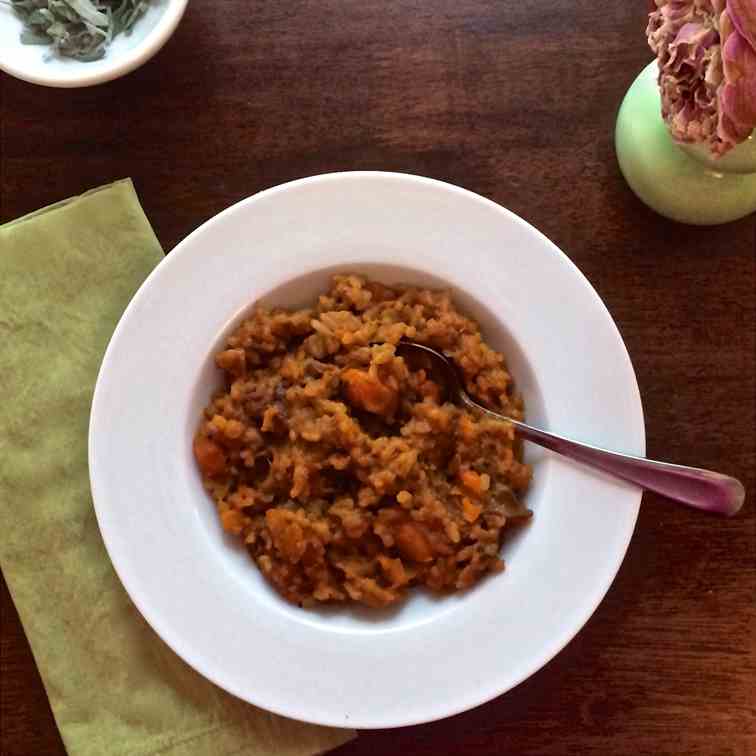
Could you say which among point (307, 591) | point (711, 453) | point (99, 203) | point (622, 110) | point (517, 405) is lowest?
point (711, 453)

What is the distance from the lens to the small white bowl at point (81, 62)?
5.09 ft

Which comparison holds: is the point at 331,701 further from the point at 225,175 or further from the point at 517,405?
the point at 225,175

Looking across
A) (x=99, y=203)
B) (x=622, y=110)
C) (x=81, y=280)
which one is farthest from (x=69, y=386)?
(x=622, y=110)

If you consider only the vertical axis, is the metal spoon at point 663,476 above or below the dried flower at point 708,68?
below

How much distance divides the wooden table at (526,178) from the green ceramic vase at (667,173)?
7cm

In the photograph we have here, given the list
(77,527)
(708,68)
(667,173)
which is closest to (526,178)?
(667,173)

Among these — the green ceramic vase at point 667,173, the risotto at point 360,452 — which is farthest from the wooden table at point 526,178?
the risotto at point 360,452

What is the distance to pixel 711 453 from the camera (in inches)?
67.9

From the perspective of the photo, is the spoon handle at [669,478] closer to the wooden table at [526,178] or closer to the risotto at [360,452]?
the risotto at [360,452]

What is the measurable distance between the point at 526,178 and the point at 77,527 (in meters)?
1.13

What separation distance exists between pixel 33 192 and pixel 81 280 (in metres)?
0.24

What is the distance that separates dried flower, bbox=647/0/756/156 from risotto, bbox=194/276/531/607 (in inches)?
19.6

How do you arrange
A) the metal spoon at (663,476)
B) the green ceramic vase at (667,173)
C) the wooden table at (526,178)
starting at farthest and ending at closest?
the wooden table at (526,178)
the green ceramic vase at (667,173)
the metal spoon at (663,476)

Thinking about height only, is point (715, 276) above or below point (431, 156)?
below
